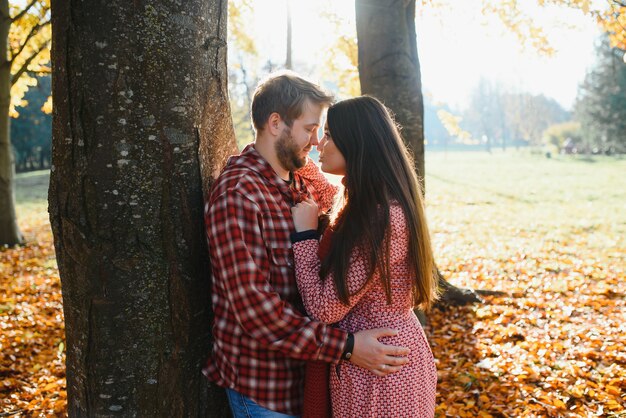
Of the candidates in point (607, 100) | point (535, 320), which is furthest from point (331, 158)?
point (607, 100)

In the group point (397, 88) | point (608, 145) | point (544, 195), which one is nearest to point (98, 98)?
point (397, 88)

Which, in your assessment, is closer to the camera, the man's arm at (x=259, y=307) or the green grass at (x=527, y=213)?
the man's arm at (x=259, y=307)

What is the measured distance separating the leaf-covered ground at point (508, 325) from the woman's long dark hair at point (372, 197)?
223 cm

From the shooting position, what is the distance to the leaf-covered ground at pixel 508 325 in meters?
4.04

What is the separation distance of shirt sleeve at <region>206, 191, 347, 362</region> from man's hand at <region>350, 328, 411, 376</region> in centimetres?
7

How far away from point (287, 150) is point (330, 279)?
0.67 meters

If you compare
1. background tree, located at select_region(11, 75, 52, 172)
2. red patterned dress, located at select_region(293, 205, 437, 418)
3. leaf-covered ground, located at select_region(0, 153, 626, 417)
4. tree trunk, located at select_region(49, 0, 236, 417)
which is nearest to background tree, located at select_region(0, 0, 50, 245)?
leaf-covered ground, located at select_region(0, 153, 626, 417)

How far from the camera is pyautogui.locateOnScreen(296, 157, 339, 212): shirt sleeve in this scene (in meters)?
3.01

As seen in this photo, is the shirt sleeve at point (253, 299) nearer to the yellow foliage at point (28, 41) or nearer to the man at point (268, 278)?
the man at point (268, 278)

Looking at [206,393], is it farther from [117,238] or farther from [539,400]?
[539,400]

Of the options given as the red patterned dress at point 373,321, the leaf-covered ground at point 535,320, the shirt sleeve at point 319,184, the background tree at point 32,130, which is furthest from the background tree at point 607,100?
the background tree at point 32,130

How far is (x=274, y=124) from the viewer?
240 centimetres

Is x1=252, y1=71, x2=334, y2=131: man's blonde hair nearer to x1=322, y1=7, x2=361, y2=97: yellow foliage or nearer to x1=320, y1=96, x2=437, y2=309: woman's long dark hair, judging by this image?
x1=320, y1=96, x2=437, y2=309: woman's long dark hair

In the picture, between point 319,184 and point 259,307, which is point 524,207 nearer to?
point 319,184
